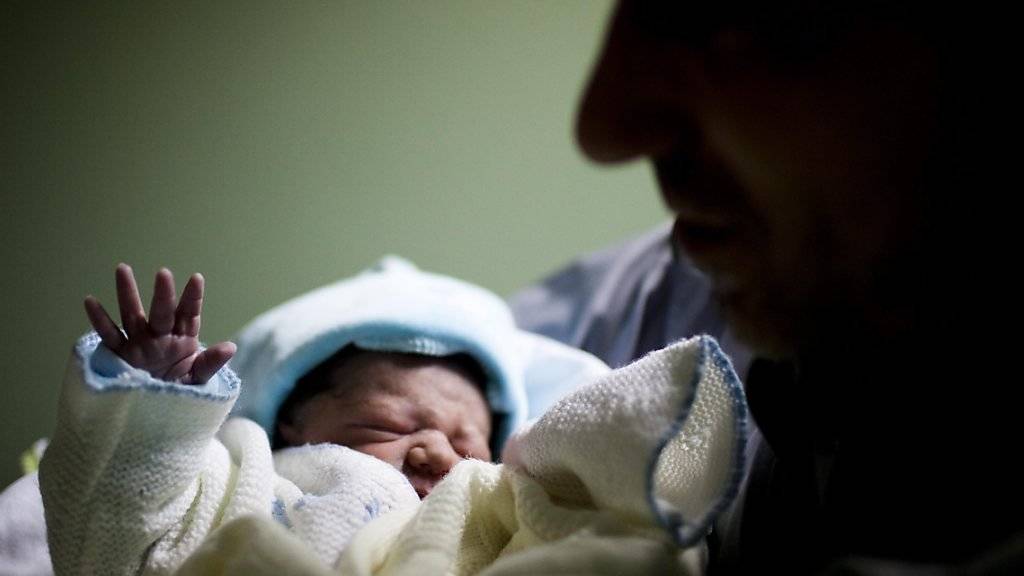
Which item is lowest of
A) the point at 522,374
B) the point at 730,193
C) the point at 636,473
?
the point at 522,374

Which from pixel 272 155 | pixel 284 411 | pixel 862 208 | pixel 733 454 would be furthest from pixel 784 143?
pixel 272 155

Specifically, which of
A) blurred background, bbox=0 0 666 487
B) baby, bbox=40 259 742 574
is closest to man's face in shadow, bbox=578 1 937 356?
baby, bbox=40 259 742 574

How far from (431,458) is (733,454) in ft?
1.08

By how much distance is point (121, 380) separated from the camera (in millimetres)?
644

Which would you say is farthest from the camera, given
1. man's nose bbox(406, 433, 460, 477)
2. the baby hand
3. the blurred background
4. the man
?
the blurred background

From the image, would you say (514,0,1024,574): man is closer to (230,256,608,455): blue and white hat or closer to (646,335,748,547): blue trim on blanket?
(646,335,748,547): blue trim on blanket

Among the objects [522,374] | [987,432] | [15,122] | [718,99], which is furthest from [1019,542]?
[15,122]

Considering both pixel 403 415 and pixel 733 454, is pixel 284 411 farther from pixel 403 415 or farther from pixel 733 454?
pixel 733 454

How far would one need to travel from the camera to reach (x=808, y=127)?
463 mm

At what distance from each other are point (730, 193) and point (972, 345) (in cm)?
15

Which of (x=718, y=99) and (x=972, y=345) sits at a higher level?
(x=718, y=99)

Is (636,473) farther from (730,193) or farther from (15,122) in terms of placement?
(15,122)

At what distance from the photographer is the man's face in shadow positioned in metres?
0.45

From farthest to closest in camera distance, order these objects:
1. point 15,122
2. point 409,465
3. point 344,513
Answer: point 15,122, point 409,465, point 344,513
